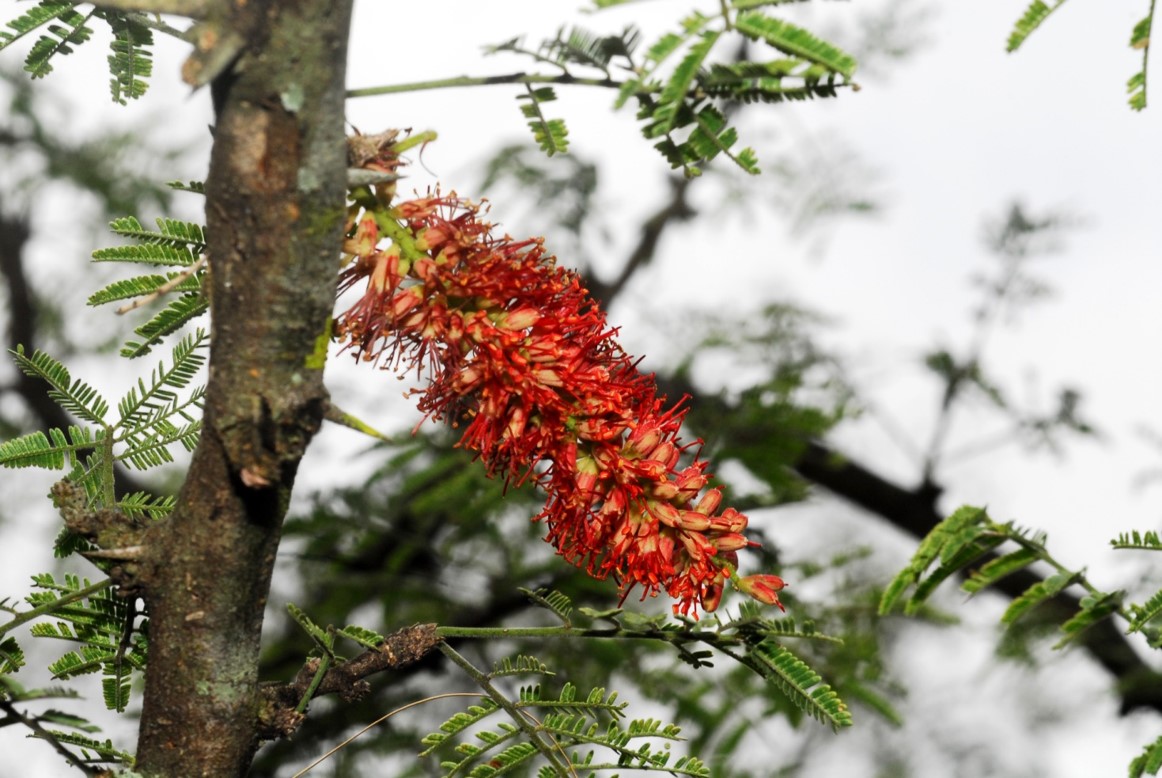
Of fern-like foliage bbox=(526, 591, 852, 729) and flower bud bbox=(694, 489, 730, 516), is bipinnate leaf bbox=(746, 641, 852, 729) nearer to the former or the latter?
fern-like foliage bbox=(526, 591, 852, 729)

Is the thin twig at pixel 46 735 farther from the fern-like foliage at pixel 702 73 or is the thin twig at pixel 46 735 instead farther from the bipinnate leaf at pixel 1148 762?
the bipinnate leaf at pixel 1148 762

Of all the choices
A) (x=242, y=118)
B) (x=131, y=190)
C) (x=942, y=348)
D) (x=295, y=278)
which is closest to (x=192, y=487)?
(x=295, y=278)

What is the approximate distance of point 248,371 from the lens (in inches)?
54.4

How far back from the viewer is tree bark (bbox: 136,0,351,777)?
1.30m

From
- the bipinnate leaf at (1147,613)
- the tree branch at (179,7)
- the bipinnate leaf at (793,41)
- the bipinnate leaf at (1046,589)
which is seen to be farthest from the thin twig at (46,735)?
the bipinnate leaf at (1147,613)

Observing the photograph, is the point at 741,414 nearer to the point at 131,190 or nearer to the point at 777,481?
the point at 777,481

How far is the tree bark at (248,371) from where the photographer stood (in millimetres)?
1297

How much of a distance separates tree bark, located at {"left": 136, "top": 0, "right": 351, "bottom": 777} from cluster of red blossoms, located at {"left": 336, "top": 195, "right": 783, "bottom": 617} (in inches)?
11.1

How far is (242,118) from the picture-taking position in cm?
130

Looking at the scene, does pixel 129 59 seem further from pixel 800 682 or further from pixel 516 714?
pixel 800 682

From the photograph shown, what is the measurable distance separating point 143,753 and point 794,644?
9.46 ft

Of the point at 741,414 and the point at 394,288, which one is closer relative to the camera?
the point at 394,288

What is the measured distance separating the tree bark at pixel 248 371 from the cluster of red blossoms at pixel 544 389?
28 cm

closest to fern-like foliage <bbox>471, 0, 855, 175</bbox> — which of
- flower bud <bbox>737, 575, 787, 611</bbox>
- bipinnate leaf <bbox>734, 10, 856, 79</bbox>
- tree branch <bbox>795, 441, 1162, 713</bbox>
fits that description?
bipinnate leaf <bbox>734, 10, 856, 79</bbox>
